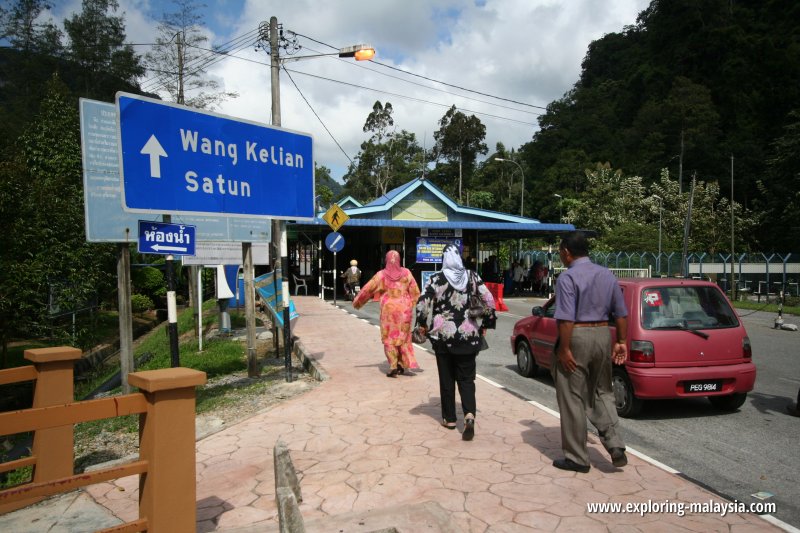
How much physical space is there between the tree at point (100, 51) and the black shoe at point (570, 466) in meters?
39.7

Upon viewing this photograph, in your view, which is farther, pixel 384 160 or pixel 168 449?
pixel 384 160

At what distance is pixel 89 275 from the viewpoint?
13.7 meters

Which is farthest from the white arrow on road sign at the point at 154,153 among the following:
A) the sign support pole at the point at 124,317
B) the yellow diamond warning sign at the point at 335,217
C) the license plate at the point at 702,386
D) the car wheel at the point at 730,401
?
the yellow diamond warning sign at the point at 335,217

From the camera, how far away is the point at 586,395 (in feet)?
13.6

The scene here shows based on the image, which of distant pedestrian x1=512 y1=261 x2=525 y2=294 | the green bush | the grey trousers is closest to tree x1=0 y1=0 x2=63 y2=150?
the green bush

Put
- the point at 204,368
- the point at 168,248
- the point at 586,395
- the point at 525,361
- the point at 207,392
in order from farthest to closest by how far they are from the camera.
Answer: the point at 204,368
the point at 525,361
the point at 207,392
the point at 168,248
the point at 586,395

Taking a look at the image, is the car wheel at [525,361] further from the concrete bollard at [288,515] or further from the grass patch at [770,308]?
the grass patch at [770,308]

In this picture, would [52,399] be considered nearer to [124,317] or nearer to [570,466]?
[124,317]

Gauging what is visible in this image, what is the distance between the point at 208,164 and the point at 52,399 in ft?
9.82

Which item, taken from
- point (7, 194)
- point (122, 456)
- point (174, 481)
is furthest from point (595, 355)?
point (7, 194)

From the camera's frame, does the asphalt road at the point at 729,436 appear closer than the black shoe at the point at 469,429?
Yes

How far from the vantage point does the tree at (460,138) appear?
64562 millimetres

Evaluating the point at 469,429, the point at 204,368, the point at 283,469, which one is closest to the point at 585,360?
the point at 469,429

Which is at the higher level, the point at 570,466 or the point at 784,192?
the point at 784,192
